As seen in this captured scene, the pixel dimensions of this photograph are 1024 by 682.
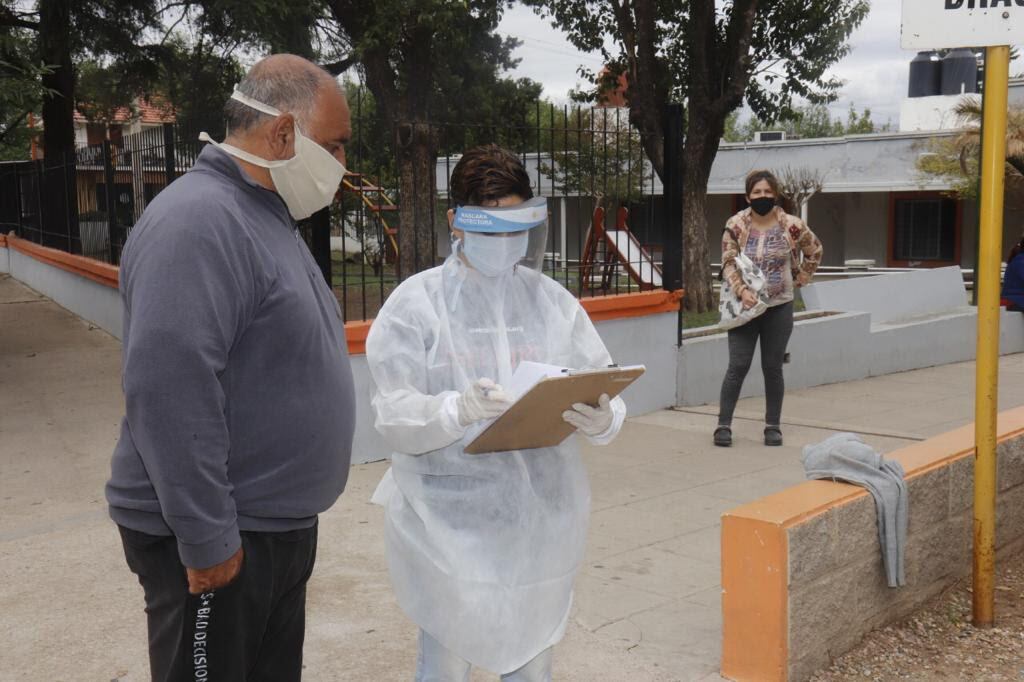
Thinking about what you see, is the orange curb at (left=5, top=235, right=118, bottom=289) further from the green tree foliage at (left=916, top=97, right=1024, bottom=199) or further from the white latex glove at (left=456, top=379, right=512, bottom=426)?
the white latex glove at (left=456, top=379, right=512, bottom=426)

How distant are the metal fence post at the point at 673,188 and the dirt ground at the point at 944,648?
13.8 ft

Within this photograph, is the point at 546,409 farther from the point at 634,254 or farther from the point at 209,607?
the point at 634,254

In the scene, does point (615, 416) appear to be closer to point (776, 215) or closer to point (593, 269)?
point (776, 215)

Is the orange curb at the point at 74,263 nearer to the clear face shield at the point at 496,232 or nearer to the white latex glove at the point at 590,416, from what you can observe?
the clear face shield at the point at 496,232

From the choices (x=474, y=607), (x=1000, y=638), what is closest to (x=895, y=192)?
(x=1000, y=638)

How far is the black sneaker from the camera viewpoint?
7281mm

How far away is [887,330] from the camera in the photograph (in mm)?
11320

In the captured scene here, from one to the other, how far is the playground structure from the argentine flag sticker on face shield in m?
Result: 5.30

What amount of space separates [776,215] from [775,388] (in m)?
1.15

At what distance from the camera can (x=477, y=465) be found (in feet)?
8.95

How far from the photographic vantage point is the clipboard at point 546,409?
242 cm

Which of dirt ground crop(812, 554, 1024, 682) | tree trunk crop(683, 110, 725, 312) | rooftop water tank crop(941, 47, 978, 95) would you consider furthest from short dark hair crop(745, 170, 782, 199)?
rooftop water tank crop(941, 47, 978, 95)

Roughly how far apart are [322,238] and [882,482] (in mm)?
3706

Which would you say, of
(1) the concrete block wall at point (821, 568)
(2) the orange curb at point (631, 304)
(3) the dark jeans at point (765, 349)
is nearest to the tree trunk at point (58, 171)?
(2) the orange curb at point (631, 304)
